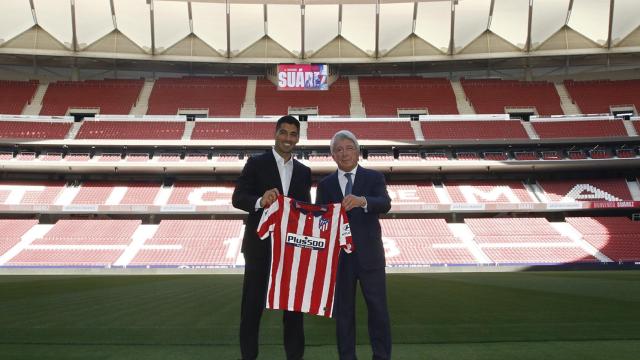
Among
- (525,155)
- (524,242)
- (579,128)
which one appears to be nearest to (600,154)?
(579,128)

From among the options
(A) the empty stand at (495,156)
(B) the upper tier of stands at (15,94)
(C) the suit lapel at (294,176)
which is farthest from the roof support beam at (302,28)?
(C) the suit lapel at (294,176)

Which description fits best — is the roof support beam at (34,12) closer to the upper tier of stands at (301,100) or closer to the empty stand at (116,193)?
the empty stand at (116,193)

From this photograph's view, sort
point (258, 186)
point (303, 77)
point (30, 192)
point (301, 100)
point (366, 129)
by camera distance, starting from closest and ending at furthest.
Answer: point (258, 186), point (30, 192), point (366, 129), point (303, 77), point (301, 100)

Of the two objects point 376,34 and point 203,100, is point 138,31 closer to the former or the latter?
point 203,100

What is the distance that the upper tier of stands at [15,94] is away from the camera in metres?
32.3

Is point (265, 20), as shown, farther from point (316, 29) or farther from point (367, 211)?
point (367, 211)

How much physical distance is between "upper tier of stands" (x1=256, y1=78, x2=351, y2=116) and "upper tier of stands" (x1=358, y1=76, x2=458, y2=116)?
155 cm

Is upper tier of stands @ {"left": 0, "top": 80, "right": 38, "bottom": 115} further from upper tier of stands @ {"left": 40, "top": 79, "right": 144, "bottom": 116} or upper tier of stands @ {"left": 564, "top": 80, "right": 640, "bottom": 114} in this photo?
upper tier of stands @ {"left": 564, "top": 80, "right": 640, "bottom": 114}

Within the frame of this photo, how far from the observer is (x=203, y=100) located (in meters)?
34.6

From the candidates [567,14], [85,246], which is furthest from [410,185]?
[85,246]

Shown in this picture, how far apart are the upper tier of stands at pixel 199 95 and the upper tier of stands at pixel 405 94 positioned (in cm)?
912

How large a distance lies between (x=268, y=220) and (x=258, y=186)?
0.39 metres

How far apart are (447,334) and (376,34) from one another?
2870 centimetres

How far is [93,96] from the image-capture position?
3412 centimetres
